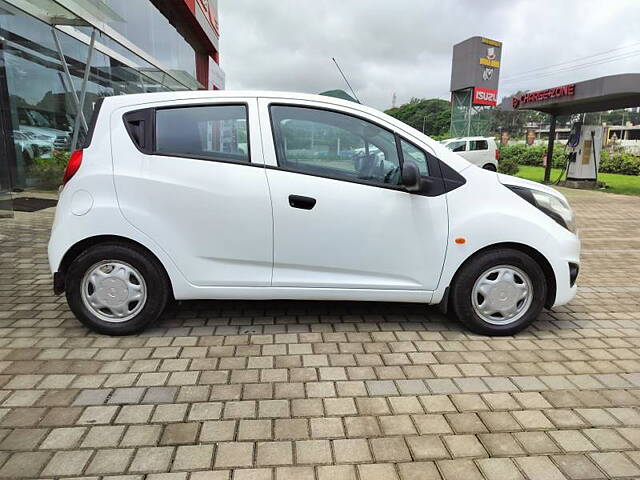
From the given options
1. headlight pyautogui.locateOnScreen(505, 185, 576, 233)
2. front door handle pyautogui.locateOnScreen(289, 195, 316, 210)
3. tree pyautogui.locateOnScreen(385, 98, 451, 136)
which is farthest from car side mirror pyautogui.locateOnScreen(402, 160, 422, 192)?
tree pyautogui.locateOnScreen(385, 98, 451, 136)

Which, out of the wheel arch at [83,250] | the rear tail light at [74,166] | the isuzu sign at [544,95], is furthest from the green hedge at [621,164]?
the rear tail light at [74,166]

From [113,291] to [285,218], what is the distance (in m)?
Answer: 1.35

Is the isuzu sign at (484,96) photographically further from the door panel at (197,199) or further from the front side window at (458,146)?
the door panel at (197,199)

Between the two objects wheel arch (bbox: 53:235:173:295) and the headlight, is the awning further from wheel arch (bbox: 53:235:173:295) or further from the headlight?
wheel arch (bbox: 53:235:173:295)

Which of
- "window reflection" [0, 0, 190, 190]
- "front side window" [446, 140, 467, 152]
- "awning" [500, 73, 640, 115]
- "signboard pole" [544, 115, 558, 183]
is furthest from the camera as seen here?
"signboard pole" [544, 115, 558, 183]

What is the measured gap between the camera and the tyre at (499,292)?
3400mm

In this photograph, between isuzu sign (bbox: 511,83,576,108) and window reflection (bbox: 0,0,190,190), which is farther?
isuzu sign (bbox: 511,83,576,108)

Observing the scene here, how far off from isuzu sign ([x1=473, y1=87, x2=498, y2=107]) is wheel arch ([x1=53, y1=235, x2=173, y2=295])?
139 ft

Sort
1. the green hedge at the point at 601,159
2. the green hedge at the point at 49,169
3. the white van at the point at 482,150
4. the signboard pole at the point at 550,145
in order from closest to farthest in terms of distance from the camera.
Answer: the green hedge at the point at 49,169, the white van at the point at 482,150, the signboard pole at the point at 550,145, the green hedge at the point at 601,159

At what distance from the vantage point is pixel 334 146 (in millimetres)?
3383

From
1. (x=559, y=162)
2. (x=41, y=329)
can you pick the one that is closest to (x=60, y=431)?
(x=41, y=329)

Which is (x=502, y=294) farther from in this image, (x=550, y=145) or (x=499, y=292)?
(x=550, y=145)

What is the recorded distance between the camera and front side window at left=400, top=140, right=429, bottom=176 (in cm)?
338

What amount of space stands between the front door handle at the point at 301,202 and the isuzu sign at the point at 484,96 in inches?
1654
